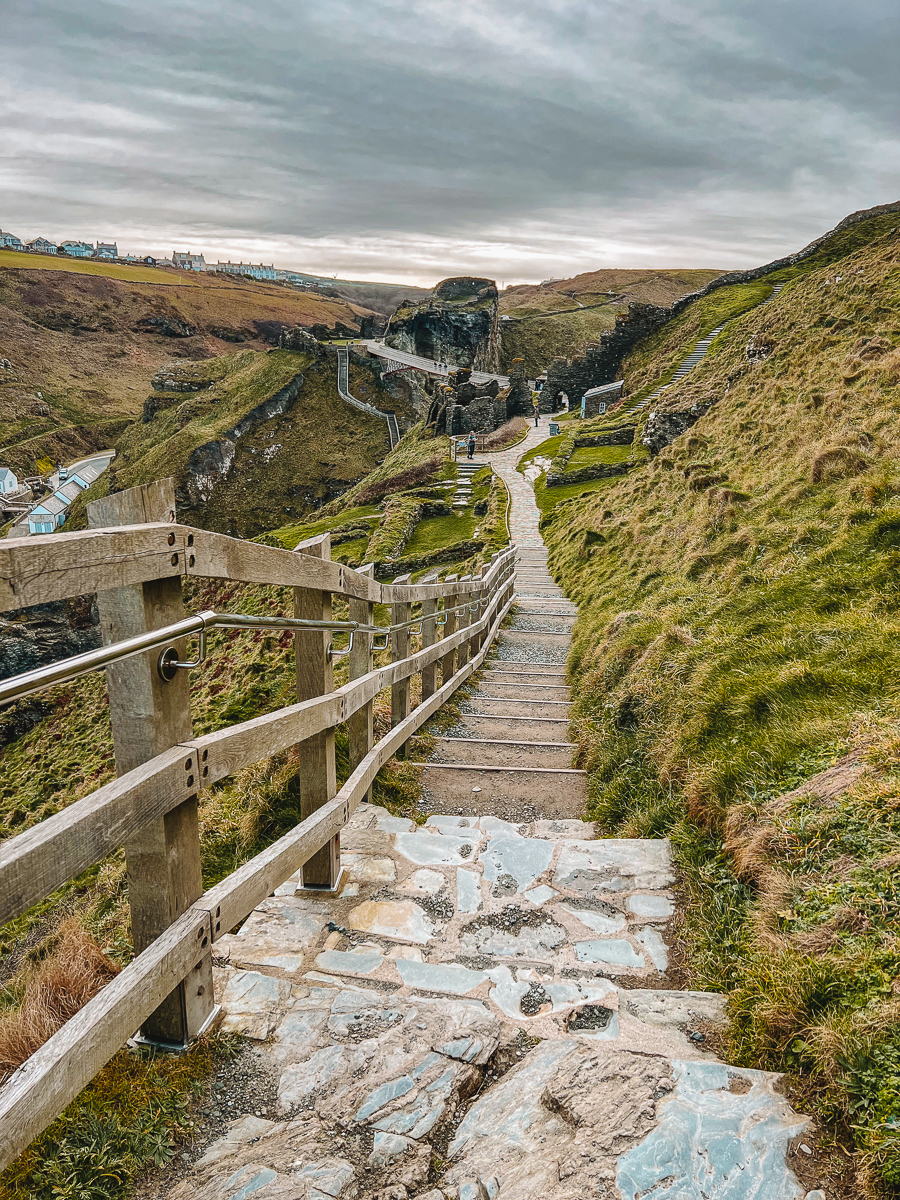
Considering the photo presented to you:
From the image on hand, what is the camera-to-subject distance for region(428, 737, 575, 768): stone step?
20.2 feet

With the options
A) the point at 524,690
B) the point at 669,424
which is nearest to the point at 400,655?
the point at 524,690

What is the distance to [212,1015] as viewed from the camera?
7.72ft

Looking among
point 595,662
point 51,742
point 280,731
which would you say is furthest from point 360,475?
point 280,731

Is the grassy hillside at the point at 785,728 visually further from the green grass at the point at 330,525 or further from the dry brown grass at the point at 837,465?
the green grass at the point at 330,525

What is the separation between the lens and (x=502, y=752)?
6.43 meters

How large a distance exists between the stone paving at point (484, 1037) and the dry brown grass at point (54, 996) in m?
0.47

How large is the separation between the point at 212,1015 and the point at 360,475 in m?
58.7

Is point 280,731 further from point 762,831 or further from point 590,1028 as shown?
point 762,831

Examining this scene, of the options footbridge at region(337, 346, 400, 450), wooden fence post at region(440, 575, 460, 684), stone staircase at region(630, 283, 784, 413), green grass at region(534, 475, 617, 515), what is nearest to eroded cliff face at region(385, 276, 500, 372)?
footbridge at region(337, 346, 400, 450)

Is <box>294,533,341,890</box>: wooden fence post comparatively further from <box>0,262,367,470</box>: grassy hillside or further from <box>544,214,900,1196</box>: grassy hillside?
<box>0,262,367,470</box>: grassy hillside

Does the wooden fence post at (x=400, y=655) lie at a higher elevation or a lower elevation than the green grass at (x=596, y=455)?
lower

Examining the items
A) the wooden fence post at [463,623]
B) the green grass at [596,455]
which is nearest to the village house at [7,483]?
the green grass at [596,455]

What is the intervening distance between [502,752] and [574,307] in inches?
4596

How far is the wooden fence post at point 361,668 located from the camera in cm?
432
